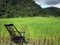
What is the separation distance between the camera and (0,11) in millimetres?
16984

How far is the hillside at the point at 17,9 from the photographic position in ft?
56.8

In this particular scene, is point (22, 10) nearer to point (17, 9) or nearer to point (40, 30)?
point (17, 9)

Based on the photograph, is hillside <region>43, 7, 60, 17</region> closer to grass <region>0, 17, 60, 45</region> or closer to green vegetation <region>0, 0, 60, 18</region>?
green vegetation <region>0, 0, 60, 18</region>

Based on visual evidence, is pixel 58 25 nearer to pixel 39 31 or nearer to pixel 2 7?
pixel 39 31

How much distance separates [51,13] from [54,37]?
5396mm

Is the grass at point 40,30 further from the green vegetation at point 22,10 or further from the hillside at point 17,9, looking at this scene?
the hillside at point 17,9

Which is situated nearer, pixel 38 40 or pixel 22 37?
pixel 22 37

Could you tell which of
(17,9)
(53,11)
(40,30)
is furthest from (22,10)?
(40,30)

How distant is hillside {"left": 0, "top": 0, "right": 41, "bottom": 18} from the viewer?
56.8 feet

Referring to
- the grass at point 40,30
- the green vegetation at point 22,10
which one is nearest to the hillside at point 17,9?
the green vegetation at point 22,10

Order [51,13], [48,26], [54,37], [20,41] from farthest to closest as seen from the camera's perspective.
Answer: [51,13], [48,26], [54,37], [20,41]

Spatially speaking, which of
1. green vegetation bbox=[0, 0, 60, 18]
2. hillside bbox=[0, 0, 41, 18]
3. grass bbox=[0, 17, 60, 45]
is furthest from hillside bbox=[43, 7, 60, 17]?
grass bbox=[0, 17, 60, 45]

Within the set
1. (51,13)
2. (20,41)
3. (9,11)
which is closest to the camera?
(20,41)

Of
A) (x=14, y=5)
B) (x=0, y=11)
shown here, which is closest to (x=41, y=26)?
(x=0, y=11)
